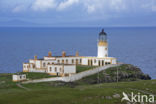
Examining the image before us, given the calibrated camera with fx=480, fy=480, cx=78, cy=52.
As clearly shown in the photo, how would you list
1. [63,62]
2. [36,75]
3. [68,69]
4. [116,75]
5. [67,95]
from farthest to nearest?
[63,62], [116,75], [68,69], [36,75], [67,95]

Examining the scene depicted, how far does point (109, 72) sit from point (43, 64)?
44.2 feet

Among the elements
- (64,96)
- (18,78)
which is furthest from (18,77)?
(64,96)

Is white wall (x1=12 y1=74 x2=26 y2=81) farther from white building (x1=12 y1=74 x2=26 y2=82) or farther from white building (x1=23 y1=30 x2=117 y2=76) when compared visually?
white building (x1=23 y1=30 x2=117 y2=76)

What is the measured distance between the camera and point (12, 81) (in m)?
83.7

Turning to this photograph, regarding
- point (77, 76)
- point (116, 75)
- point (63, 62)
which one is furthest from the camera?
point (63, 62)

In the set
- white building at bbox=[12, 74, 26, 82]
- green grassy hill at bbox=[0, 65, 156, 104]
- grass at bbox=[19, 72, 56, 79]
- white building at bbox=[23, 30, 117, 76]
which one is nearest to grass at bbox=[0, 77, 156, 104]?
green grassy hill at bbox=[0, 65, 156, 104]

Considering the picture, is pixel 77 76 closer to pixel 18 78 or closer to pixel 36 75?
pixel 36 75

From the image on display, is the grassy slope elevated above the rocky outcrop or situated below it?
below

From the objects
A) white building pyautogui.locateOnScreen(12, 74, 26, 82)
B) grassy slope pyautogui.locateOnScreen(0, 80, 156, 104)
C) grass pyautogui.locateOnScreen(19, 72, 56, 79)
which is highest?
grass pyautogui.locateOnScreen(19, 72, 56, 79)

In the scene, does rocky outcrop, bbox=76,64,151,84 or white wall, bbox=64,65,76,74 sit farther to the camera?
rocky outcrop, bbox=76,64,151,84

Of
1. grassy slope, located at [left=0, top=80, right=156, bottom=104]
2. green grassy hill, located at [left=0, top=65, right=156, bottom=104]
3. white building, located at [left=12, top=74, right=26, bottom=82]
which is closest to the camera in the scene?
grassy slope, located at [left=0, top=80, right=156, bottom=104]

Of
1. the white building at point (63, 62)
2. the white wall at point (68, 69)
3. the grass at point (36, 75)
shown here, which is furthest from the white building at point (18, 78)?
the white wall at point (68, 69)

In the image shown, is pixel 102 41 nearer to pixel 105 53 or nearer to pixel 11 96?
pixel 105 53

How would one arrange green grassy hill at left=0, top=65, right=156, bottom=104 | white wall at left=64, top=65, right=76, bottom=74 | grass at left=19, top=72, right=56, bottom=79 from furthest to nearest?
white wall at left=64, top=65, right=76, bottom=74 < grass at left=19, top=72, right=56, bottom=79 < green grassy hill at left=0, top=65, right=156, bottom=104
